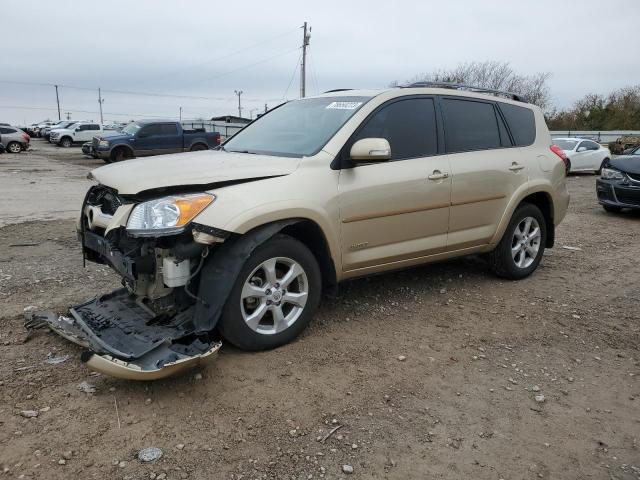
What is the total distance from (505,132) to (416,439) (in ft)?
11.5

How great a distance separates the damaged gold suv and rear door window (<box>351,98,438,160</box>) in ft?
0.04

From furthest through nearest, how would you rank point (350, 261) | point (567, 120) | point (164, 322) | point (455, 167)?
1. point (567, 120)
2. point (455, 167)
3. point (350, 261)
4. point (164, 322)

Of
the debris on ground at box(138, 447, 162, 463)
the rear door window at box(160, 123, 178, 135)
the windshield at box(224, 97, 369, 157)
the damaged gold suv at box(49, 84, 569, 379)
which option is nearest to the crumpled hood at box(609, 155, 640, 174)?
the damaged gold suv at box(49, 84, 569, 379)

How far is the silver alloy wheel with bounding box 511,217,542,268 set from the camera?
538 centimetres

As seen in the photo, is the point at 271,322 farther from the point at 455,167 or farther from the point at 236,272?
the point at 455,167

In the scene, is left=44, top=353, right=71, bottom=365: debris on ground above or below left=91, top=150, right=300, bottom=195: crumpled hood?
below

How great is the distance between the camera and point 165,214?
3.17m

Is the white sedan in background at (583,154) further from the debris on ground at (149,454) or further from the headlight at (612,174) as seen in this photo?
the debris on ground at (149,454)

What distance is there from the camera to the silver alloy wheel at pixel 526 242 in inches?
212

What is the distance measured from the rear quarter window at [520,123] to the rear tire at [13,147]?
96.5 ft

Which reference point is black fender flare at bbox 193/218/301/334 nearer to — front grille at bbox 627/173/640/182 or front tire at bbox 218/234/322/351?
front tire at bbox 218/234/322/351

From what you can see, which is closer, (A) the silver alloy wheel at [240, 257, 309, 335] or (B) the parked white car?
(A) the silver alloy wheel at [240, 257, 309, 335]

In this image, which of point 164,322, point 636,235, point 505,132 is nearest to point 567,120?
point 636,235

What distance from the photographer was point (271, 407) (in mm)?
2992
